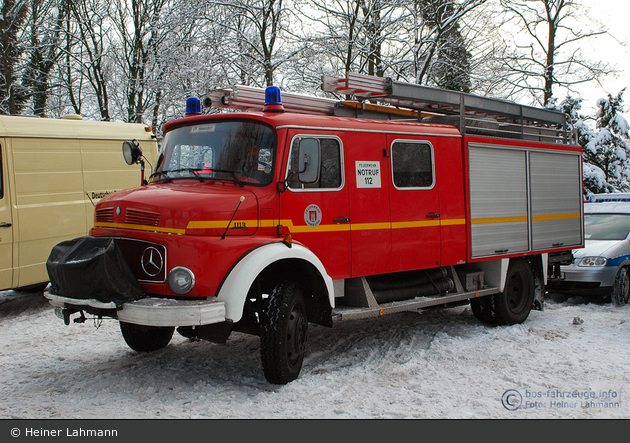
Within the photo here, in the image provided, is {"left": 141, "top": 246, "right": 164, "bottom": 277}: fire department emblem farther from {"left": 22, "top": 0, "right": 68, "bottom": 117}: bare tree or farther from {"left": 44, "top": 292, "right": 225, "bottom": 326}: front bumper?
{"left": 22, "top": 0, "right": 68, "bottom": 117}: bare tree

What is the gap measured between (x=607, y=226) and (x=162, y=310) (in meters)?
9.34

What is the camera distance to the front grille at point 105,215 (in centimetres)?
542

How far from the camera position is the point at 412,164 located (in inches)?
271

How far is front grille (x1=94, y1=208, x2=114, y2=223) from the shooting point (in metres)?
5.42

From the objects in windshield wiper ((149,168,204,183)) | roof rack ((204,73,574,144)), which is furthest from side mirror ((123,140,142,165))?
roof rack ((204,73,574,144))

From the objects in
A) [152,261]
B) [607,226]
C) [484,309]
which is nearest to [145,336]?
[152,261]

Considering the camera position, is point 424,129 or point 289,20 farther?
point 289,20

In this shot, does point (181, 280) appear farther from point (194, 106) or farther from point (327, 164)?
point (194, 106)

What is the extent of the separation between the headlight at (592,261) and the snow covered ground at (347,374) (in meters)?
1.79

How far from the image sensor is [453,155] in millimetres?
7363

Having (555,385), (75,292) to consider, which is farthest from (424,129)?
(75,292)

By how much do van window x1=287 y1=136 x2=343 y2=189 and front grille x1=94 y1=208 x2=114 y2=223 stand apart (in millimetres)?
1738

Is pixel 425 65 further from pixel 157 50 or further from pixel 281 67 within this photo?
pixel 157 50
